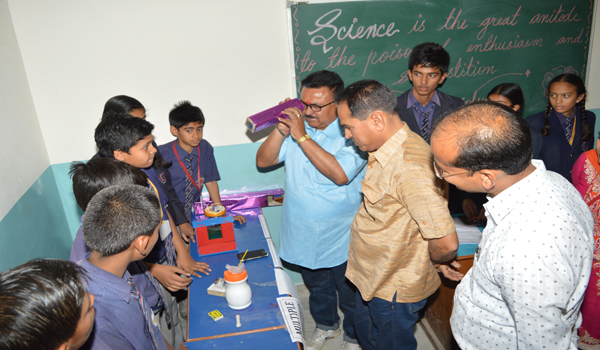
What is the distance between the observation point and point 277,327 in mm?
1576

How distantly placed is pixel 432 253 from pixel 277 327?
77cm

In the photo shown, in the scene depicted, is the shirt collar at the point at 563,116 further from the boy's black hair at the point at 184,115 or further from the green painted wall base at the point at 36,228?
the green painted wall base at the point at 36,228

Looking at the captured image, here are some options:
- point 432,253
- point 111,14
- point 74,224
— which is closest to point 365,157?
point 432,253

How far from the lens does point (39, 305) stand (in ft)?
2.53

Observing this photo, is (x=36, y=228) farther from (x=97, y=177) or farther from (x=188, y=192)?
(x=97, y=177)

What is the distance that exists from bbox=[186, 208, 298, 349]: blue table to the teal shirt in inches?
10.9

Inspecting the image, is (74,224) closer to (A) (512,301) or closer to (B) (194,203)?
(B) (194,203)

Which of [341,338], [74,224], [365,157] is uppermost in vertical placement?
[365,157]

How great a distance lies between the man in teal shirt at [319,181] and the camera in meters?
2.09

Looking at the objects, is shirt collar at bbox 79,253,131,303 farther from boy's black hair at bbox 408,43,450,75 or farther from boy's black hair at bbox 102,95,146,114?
boy's black hair at bbox 408,43,450,75

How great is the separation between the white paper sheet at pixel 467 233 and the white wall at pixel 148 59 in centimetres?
175

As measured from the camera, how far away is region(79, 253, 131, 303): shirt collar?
112 centimetres

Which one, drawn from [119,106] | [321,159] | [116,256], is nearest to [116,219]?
[116,256]

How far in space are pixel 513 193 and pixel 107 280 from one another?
1.33 m
